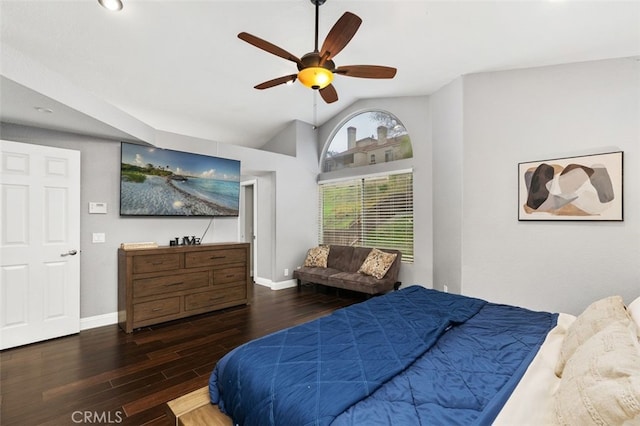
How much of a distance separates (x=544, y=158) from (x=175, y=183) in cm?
473

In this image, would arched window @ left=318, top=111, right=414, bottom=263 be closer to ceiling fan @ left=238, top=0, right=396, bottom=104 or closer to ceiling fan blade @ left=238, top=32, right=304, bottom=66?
ceiling fan @ left=238, top=0, right=396, bottom=104

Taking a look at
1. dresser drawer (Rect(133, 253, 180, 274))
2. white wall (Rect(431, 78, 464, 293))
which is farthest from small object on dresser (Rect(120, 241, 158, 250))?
white wall (Rect(431, 78, 464, 293))

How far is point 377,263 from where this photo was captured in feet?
14.7

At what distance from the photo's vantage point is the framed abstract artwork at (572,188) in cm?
270

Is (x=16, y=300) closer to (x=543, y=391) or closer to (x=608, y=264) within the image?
(x=543, y=391)

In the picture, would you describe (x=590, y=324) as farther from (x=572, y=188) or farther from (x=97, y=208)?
(x=97, y=208)

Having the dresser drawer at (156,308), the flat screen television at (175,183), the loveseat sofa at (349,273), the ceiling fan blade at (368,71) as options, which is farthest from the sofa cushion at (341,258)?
the ceiling fan blade at (368,71)

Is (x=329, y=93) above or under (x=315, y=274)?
above

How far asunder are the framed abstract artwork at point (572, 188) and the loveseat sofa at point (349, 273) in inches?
76.7

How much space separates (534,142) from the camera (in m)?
3.16

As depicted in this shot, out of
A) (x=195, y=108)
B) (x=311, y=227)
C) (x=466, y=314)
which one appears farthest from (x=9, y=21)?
(x=311, y=227)

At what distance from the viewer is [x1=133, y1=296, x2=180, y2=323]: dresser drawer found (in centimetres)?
330

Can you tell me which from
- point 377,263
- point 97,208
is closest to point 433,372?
point 377,263
